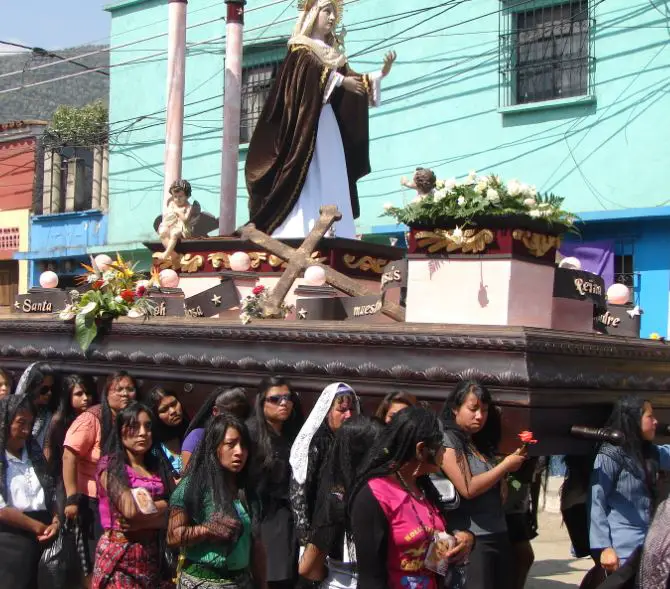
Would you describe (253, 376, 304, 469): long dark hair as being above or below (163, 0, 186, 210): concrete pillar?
below

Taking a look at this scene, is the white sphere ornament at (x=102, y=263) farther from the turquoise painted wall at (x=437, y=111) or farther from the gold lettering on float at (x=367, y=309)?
the turquoise painted wall at (x=437, y=111)

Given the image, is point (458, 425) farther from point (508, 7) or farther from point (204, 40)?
point (204, 40)

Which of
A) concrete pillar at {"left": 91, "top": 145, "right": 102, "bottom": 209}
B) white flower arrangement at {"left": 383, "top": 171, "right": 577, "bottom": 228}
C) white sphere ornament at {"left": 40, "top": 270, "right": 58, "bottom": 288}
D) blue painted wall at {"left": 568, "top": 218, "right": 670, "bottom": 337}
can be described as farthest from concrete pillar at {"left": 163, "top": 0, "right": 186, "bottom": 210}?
concrete pillar at {"left": 91, "top": 145, "right": 102, "bottom": 209}

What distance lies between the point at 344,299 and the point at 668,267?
759 centimetres

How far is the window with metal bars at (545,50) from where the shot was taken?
14195 millimetres

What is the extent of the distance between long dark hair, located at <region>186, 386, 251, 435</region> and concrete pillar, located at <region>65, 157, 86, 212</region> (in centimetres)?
1538

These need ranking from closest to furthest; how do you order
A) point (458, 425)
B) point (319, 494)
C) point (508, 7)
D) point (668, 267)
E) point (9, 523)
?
point (319, 494) → point (458, 425) → point (9, 523) → point (668, 267) → point (508, 7)

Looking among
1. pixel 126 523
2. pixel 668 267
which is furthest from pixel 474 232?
pixel 668 267

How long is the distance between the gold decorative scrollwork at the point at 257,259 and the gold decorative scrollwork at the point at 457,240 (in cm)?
281

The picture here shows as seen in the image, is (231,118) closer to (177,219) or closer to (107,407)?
(177,219)

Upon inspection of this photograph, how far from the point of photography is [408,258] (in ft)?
20.4

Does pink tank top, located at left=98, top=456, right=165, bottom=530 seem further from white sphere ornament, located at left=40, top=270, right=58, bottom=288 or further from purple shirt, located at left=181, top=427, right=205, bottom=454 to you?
white sphere ornament, located at left=40, top=270, right=58, bottom=288

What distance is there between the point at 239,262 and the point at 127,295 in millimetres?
1268

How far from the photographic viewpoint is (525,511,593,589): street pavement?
8234mm
